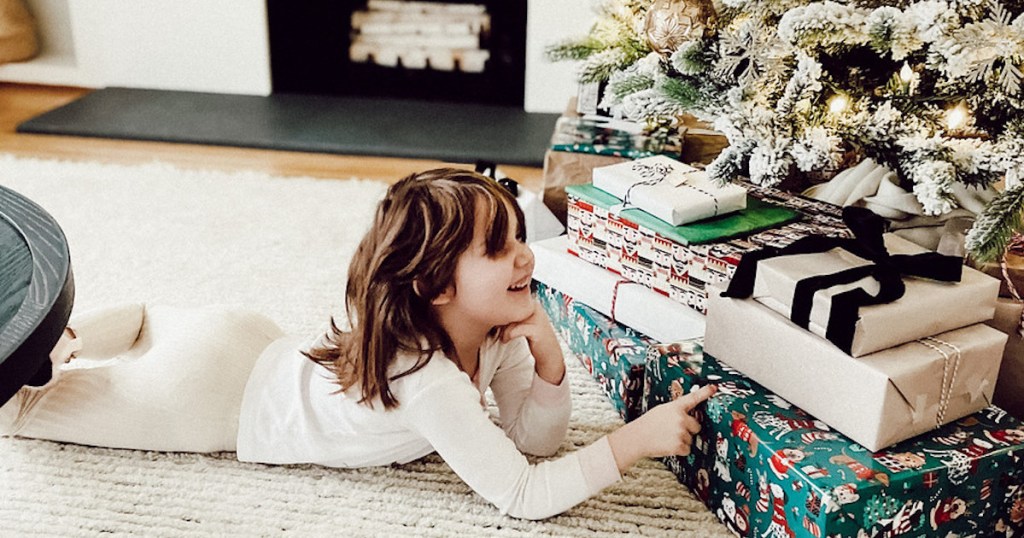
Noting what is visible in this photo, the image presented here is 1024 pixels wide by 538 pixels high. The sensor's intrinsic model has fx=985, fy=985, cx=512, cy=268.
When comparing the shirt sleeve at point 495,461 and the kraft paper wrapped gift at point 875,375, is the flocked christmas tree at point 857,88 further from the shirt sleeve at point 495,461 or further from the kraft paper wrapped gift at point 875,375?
the shirt sleeve at point 495,461

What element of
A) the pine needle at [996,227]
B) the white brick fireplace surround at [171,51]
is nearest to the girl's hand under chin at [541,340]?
the pine needle at [996,227]

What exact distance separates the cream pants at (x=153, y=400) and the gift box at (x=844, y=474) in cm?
63

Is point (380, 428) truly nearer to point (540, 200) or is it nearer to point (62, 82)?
point (540, 200)

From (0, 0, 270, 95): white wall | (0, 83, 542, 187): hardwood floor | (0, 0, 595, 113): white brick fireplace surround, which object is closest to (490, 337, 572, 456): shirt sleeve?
(0, 83, 542, 187): hardwood floor

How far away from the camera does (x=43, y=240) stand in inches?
42.6

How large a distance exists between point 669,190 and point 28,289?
0.88 meters

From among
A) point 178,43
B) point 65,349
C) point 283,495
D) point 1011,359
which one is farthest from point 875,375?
point 178,43

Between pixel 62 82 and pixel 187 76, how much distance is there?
18.7 inches

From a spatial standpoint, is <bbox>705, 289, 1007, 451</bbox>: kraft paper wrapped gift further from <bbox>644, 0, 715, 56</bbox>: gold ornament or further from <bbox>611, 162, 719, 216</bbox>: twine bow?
<bbox>644, 0, 715, 56</bbox>: gold ornament

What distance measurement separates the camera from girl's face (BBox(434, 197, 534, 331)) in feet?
3.68

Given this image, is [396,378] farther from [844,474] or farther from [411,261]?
[844,474]

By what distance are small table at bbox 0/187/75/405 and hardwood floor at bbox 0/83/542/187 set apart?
142 centimetres

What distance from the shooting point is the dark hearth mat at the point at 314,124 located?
2.75m

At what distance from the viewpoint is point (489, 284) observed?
1135 millimetres
